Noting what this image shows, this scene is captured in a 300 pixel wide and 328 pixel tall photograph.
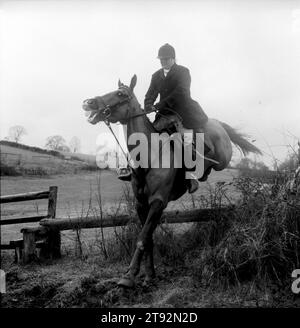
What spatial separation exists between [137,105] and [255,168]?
2.15 m

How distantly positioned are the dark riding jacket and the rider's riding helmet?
0.57 ft

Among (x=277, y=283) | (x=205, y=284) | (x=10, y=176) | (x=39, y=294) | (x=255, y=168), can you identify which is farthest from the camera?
(x=10, y=176)

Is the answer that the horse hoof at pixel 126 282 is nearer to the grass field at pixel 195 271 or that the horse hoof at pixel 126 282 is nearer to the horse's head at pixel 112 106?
the grass field at pixel 195 271

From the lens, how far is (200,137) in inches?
261

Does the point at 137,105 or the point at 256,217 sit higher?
the point at 137,105

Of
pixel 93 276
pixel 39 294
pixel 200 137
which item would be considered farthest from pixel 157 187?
pixel 39 294

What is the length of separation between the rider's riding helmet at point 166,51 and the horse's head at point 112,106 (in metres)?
0.49

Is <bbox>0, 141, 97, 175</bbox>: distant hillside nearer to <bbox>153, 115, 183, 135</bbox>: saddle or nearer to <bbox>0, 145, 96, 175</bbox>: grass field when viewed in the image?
<bbox>0, 145, 96, 175</bbox>: grass field

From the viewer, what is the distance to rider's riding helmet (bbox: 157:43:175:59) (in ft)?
20.2

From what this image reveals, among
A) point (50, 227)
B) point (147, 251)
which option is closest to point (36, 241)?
point (50, 227)

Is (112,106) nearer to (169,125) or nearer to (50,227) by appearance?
(169,125)

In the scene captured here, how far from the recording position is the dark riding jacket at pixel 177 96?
20.5 ft
